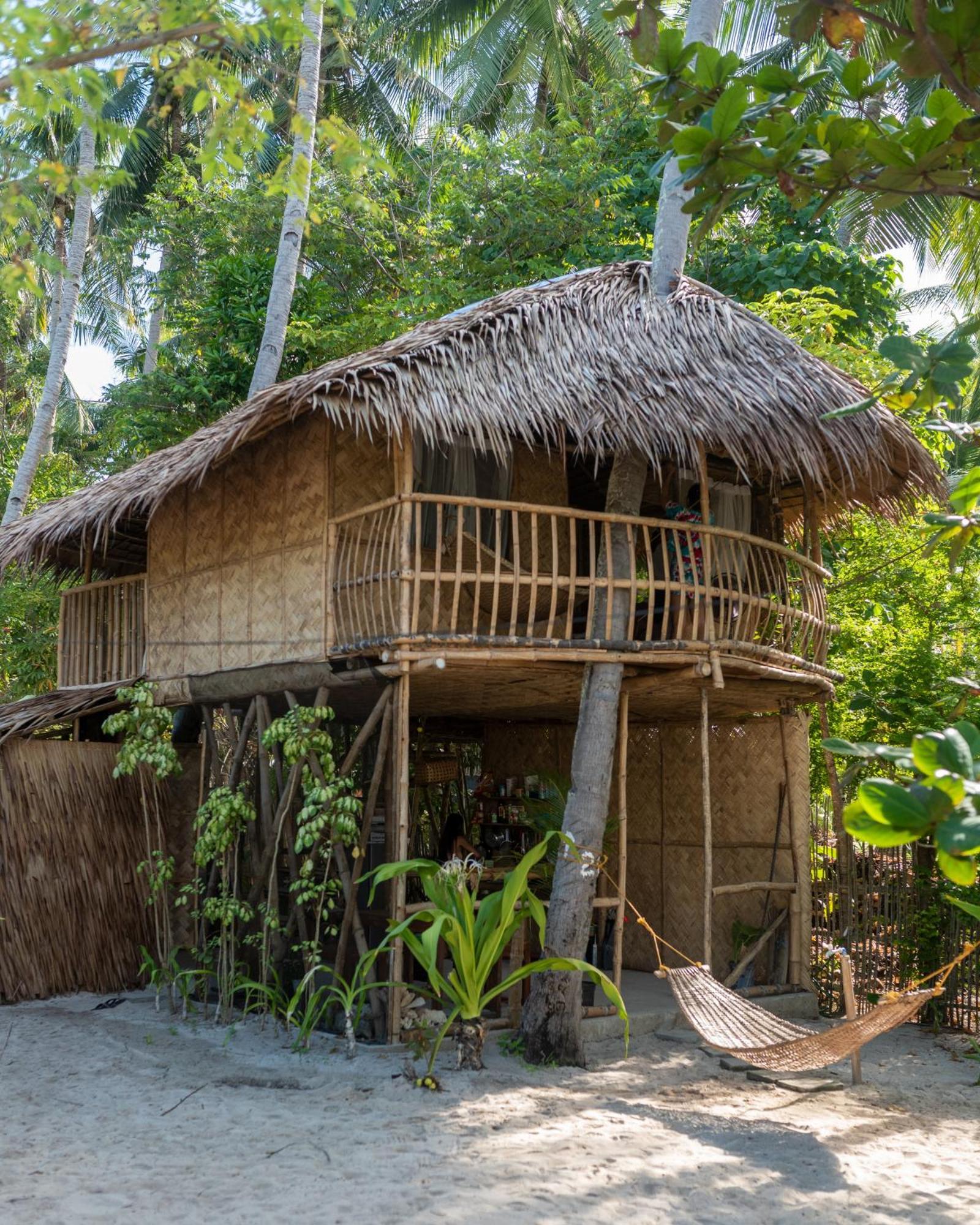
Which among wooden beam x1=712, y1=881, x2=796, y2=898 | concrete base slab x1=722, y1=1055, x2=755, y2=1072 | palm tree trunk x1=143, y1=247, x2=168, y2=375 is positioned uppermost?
palm tree trunk x1=143, y1=247, x2=168, y2=375

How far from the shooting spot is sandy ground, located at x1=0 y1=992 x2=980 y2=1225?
4410 mm

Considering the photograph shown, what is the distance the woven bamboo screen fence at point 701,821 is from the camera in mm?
9016

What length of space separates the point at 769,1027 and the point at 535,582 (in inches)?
100

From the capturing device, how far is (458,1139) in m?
5.16

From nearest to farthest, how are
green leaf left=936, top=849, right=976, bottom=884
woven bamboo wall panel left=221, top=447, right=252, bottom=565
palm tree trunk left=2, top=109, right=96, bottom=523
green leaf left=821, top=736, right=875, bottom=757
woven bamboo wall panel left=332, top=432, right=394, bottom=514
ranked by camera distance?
green leaf left=936, top=849, right=976, bottom=884, green leaf left=821, top=736, right=875, bottom=757, woven bamboo wall panel left=332, top=432, right=394, bottom=514, woven bamboo wall panel left=221, top=447, right=252, bottom=565, palm tree trunk left=2, top=109, right=96, bottom=523

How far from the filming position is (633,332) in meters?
7.53

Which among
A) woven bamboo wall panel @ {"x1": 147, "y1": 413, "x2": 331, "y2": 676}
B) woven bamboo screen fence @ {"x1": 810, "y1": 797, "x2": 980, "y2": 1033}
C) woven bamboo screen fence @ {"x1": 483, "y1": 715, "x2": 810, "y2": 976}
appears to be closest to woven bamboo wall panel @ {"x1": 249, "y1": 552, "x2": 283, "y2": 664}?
woven bamboo wall panel @ {"x1": 147, "y1": 413, "x2": 331, "y2": 676}

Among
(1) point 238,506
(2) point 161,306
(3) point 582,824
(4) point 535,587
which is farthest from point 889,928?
(2) point 161,306

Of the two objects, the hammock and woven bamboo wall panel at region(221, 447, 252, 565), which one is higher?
woven bamboo wall panel at region(221, 447, 252, 565)

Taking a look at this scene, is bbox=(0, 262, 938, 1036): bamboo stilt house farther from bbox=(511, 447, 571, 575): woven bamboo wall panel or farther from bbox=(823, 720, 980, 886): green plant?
bbox=(823, 720, 980, 886): green plant

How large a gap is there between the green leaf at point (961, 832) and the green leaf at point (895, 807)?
31mm

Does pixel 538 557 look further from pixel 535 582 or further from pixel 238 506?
pixel 238 506

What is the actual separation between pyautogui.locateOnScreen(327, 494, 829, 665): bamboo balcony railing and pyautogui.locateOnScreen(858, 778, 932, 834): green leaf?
14.2 feet

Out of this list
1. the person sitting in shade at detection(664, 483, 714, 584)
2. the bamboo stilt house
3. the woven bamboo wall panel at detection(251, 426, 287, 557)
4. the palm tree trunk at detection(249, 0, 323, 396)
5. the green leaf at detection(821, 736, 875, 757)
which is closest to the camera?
the green leaf at detection(821, 736, 875, 757)
